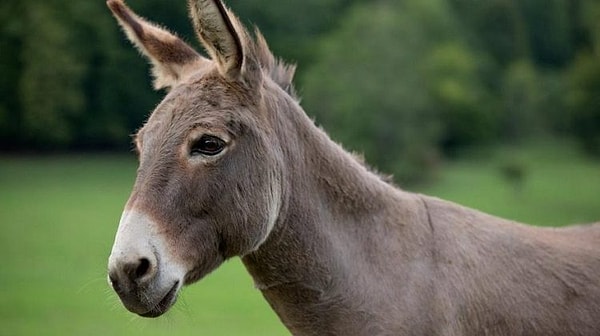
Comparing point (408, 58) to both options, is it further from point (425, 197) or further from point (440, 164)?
point (425, 197)

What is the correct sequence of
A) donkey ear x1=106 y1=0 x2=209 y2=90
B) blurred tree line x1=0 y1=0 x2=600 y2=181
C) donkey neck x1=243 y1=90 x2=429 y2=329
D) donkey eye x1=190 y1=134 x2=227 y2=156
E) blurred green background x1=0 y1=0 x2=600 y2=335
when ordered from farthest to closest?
1. blurred tree line x1=0 y1=0 x2=600 y2=181
2. blurred green background x1=0 y1=0 x2=600 y2=335
3. donkey ear x1=106 y1=0 x2=209 y2=90
4. donkey neck x1=243 y1=90 x2=429 y2=329
5. donkey eye x1=190 y1=134 x2=227 y2=156

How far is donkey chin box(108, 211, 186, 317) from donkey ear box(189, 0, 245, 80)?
2.79ft

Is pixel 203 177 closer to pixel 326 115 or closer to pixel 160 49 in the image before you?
pixel 160 49

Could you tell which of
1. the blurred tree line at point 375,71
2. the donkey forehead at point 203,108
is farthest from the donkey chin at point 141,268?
the blurred tree line at point 375,71

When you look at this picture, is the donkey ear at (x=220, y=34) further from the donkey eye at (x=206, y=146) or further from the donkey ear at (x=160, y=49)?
the donkey ear at (x=160, y=49)

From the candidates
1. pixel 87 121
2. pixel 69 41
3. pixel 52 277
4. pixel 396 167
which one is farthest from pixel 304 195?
pixel 396 167

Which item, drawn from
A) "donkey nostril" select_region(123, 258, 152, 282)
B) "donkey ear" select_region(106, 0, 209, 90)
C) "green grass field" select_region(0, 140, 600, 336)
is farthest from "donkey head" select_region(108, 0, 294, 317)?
"green grass field" select_region(0, 140, 600, 336)

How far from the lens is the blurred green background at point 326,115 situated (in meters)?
24.7

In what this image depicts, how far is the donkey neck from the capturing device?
4.14 metres

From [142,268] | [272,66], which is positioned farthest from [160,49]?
[142,268]

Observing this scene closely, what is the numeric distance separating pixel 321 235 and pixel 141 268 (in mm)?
1057

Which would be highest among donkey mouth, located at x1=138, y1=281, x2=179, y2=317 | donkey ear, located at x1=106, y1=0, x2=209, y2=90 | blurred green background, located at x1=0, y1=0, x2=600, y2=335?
blurred green background, located at x1=0, y1=0, x2=600, y2=335

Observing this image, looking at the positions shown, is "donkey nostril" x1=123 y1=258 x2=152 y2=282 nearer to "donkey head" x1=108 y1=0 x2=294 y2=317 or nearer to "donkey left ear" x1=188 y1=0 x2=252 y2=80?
"donkey head" x1=108 y1=0 x2=294 y2=317

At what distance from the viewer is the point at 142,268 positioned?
3512 millimetres
